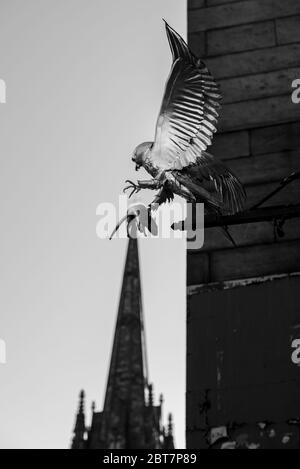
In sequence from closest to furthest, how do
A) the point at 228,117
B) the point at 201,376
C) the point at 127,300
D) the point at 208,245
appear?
1. the point at 201,376
2. the point at 208,245
3. the point at 228,117
4. the point at 127,300

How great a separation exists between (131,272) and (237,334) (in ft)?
164

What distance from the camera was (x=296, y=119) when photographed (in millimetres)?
9555

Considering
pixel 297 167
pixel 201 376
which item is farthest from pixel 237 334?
pixel 297 167

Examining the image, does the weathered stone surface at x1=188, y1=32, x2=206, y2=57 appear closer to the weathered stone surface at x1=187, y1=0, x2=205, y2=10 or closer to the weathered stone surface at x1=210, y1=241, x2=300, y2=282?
the weathered stone surface at x1=187, y1=0, x2=205, y2=10

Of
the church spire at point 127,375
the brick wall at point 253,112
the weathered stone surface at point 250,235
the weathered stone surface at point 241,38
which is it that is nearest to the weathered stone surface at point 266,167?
the brick wall at point 253,112

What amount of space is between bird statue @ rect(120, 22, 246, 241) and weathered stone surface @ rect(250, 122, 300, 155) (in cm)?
103

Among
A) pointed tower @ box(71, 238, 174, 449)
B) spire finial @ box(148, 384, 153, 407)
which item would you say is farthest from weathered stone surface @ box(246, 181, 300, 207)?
spire finial @ box(148, 384, 153, 407)

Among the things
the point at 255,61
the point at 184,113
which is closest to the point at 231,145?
the point at 255,61

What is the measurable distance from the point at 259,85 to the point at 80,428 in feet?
142

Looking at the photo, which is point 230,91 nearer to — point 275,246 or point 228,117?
point 228,117

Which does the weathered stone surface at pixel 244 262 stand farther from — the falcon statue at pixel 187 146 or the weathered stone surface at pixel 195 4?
the weathered stone surface at pixel 195 4

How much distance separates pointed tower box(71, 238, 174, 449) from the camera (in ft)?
164

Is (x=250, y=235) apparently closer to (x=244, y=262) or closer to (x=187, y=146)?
(x=244, y=262)

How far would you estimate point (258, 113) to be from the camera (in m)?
9.74
